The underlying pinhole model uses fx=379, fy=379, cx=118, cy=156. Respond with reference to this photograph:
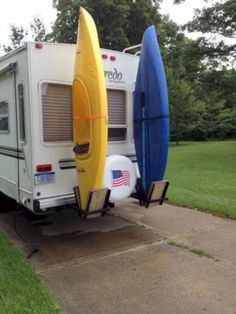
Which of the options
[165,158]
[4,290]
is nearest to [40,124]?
[165,158]

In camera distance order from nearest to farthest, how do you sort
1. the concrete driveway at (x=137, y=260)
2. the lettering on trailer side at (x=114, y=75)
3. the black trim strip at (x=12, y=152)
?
the concrete driveway at (x=137, y=260) → the black trim strip at (x=12, y=152) → the lettering on trailer side at (x=114, y=75)

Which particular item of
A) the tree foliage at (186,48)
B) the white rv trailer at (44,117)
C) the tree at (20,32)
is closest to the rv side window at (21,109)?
the white rv trailer at (44,117)

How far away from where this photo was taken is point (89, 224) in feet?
20.1

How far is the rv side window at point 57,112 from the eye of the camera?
16.4 feet

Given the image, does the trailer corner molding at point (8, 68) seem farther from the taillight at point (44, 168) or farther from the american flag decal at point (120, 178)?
the american flag decal at point (120, 178)

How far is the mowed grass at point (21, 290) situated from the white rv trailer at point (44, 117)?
2.74 feet

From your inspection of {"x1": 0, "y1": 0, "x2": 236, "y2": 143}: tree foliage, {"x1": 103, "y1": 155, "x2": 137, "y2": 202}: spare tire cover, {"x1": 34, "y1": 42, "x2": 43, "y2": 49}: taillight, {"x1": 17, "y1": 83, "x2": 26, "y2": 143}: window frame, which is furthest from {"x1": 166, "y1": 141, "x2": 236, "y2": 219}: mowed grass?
{"x1": 0, "y1": 0, "x2": 236, "y2": 143}: tree foliage

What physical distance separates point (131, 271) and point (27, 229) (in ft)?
7.74

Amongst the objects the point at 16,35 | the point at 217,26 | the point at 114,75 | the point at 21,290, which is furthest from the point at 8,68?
the point at 16,35

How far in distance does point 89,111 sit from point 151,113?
108cm

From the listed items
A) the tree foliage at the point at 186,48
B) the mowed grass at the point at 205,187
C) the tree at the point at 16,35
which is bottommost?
the mowed grass at the point at 205,187

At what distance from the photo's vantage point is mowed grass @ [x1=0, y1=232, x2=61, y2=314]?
3.32 metres

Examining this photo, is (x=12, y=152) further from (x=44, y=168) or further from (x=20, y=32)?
(x=20, y=32)

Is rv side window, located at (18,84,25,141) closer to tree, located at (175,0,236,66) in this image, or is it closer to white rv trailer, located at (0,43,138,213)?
white rv trailer, located at (0,43,138,213)
